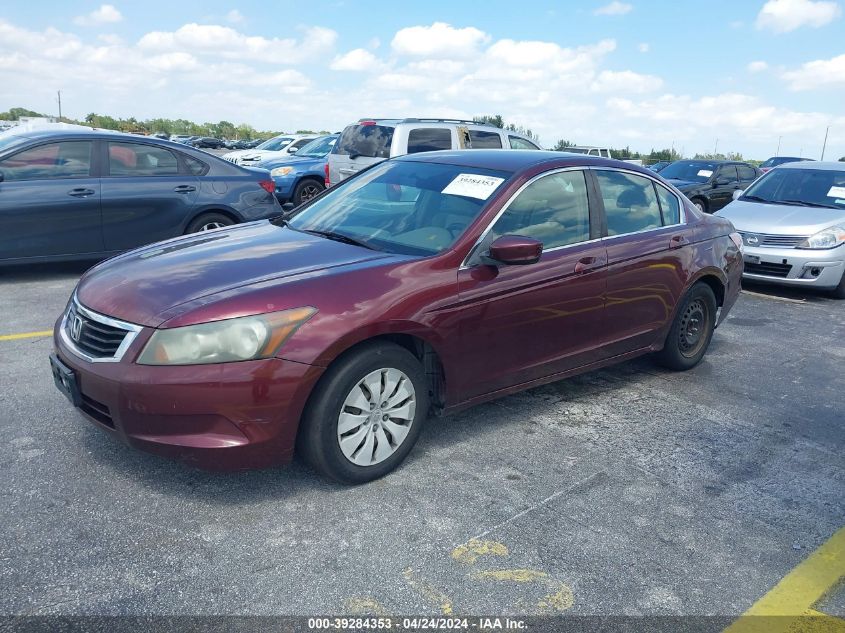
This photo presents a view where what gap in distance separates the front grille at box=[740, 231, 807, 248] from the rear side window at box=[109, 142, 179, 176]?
21.8 ft

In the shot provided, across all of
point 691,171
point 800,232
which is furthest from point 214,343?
point 691,171

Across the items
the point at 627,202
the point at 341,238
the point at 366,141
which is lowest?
the point at 341,238

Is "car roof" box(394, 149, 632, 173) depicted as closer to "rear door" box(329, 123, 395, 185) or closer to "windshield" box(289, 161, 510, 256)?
"windshield" box(289, 161, 510, 256)

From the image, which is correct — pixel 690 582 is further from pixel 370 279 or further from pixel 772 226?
pixel 772 226

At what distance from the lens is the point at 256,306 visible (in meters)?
3.12

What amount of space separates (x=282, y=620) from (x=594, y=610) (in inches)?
44.0

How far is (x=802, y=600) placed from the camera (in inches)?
110

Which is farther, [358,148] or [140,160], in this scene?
[358,148]

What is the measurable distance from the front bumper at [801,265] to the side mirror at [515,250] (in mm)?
5709

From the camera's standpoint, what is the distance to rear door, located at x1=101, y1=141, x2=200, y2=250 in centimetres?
756

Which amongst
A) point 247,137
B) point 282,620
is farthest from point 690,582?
point 247,137

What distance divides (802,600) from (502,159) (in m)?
2.80

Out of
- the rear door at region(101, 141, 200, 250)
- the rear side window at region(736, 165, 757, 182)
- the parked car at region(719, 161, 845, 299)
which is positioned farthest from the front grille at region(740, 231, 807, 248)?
the rear side window at region(736, 165, 757, 182)

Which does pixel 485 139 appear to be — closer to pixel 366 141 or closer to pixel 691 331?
pixel 366 141
